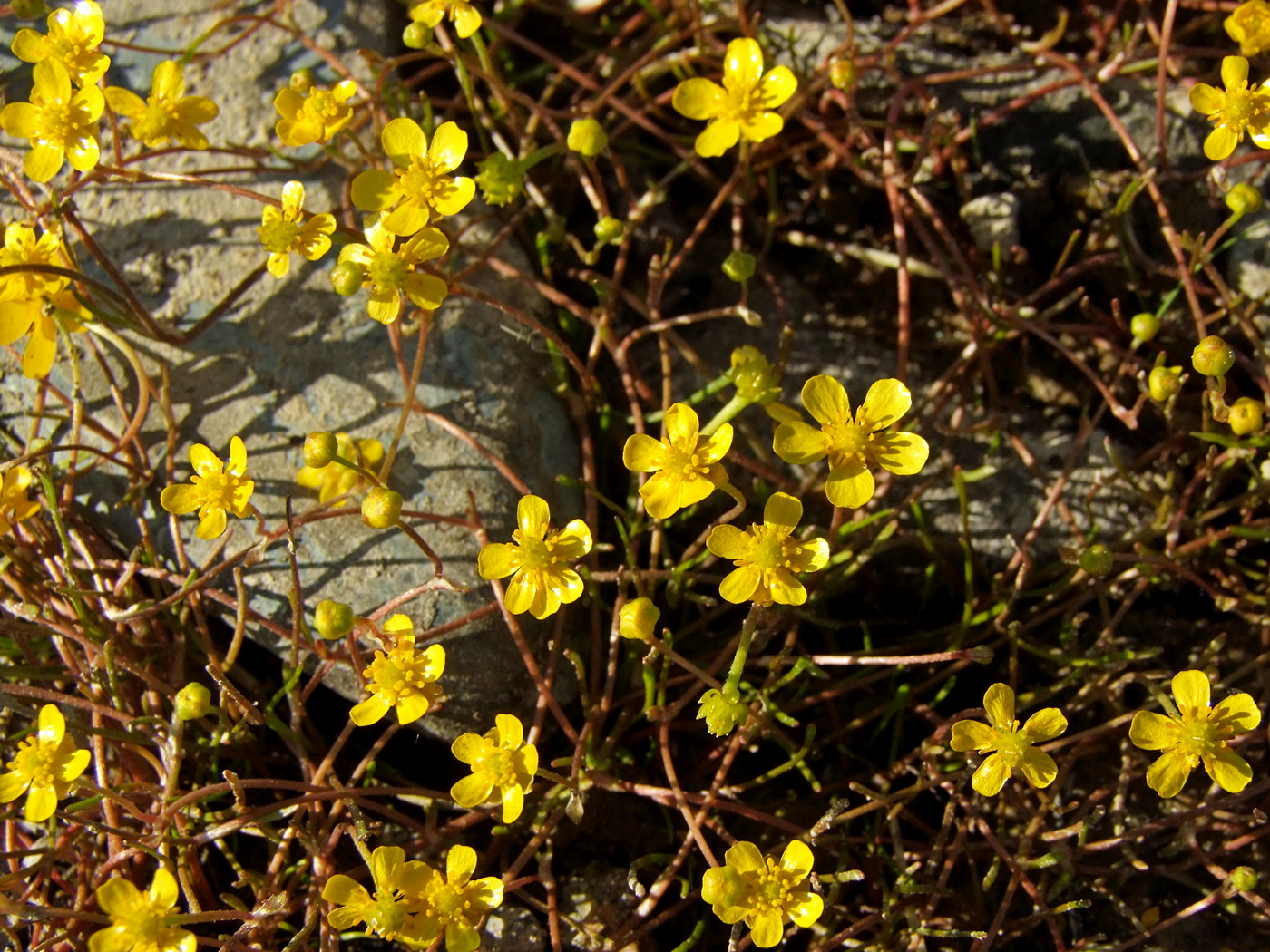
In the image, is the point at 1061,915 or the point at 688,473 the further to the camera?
the point at 1061,915

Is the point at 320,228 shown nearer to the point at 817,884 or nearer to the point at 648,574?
the point at 648,574

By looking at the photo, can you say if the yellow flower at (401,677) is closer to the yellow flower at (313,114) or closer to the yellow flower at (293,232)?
the yellow flower at (293,232)

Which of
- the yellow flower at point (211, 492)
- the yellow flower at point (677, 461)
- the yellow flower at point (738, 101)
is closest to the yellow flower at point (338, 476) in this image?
the yellow flower at point (211, 492)

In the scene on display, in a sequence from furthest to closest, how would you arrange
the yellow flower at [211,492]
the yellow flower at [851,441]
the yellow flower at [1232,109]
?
1. the yellow flower at [1232,109]
2. the yellow flower at [211,492]
3. the yellow flower at [851,441]

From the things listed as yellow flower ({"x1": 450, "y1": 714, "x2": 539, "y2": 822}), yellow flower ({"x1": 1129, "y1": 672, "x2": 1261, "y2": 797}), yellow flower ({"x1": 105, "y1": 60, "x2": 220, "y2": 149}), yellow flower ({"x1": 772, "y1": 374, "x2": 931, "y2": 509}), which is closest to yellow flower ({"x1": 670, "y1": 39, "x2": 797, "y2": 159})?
yellow flower ({"x1": 772, "y1": 374, "x2": 931, "y2": 509})

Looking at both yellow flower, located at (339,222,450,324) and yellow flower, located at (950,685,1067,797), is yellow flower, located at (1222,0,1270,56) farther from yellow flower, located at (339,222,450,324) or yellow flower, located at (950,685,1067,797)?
yellow flower, located at (339,222,450,324)

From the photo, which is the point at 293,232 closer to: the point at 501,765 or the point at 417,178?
the point at 417,178

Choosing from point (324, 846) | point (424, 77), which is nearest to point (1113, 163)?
point (424, 77)
